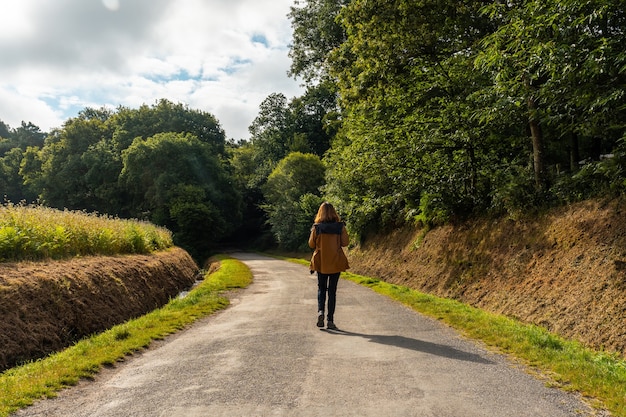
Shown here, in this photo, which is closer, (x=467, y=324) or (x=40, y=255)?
(x=467, y=324)

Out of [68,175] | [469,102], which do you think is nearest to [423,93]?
[469,102]

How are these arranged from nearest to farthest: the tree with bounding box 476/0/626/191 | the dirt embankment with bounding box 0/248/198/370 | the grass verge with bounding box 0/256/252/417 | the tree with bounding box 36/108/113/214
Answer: the grass verge with bounding box 0/256/252/417 < the dirt embankment with bounding box 0/248/198/370 < the tree with bounding box 476/0/626/191 < the tree with bounding box 36/108/113/214

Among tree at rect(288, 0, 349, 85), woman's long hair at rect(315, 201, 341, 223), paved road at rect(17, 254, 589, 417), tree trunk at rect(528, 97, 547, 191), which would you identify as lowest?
paved road at rect(17, 254, 589, 417)

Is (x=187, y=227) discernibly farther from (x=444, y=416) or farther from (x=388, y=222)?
(x=444, y=416)

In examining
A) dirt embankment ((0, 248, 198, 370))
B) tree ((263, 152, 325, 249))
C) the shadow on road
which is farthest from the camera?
tree ((263, 152, 325, 249))

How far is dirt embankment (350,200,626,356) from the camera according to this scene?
755 cm

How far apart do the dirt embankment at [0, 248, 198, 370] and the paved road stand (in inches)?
92.0

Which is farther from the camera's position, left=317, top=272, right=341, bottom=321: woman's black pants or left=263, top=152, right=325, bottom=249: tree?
left=263, top=152, right=325, bottom=249: tree

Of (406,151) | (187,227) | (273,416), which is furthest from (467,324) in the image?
(187,227)

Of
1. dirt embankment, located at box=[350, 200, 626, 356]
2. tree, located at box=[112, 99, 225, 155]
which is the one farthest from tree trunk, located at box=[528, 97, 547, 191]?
tree, located at box=[112, 99, 225, 155]

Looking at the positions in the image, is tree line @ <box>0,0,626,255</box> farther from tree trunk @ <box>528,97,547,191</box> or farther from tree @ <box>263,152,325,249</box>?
tree @ <box>263,152,325,249</box>

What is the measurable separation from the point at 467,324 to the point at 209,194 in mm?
50595

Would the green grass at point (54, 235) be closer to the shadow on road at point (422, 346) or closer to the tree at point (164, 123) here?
the shadow on road at point (422, 346)

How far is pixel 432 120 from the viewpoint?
48.8 feet
